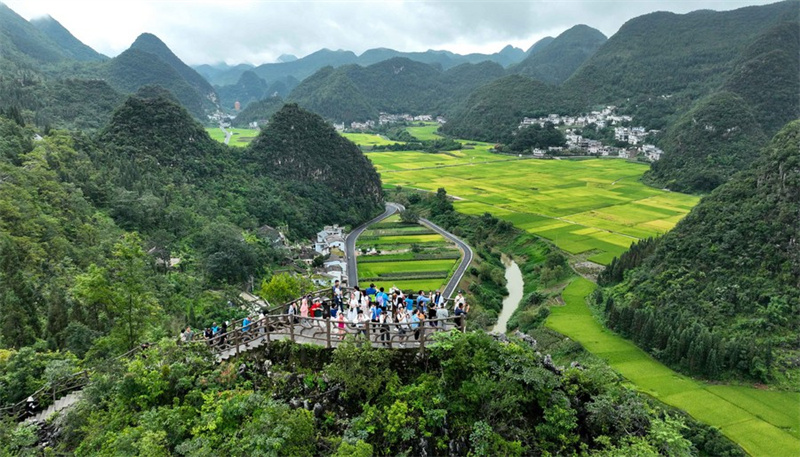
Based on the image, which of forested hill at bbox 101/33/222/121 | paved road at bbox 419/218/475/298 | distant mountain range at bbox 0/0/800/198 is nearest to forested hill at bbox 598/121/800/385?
paved road at bbox 419/218/475/298

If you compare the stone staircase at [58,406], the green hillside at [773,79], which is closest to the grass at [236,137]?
the stone staircase at [58,406]

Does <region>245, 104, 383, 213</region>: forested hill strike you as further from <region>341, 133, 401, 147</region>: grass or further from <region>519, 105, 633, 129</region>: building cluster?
<region>519, 105, 633, 129</region>: building cluster

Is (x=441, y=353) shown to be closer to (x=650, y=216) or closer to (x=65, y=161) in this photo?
(x=65, y=161)

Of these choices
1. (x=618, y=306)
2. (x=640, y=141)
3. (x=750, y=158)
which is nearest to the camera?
(x=618, y=306)

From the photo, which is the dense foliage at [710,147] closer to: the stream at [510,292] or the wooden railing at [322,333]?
the stream at [510,292]

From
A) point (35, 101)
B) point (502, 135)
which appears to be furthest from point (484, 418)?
point (502, 135)

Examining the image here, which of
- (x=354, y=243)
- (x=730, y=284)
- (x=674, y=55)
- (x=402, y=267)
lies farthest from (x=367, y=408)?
(x=674, y=55)
